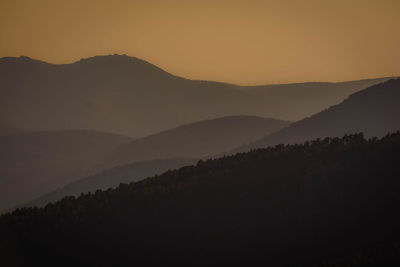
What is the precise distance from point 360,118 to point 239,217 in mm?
105071

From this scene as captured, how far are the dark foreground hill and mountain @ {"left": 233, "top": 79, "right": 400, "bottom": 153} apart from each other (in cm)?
8502

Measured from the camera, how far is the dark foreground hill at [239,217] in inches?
1612

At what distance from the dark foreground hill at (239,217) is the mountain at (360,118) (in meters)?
85.0

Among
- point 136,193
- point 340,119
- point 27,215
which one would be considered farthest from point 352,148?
point 340,119

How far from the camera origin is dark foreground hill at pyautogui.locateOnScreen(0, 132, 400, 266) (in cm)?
4094

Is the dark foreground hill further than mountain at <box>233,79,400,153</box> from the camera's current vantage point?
No

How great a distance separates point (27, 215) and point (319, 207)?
863 inches

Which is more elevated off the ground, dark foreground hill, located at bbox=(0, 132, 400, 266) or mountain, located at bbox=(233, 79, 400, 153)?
mountain, located at bbox=(233, 79, 400, 153)

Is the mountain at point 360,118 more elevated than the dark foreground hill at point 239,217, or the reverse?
the mountain at point 360,118

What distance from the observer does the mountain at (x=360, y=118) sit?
138 meters

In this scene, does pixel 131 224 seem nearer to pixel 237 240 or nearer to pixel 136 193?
pixel 136 193

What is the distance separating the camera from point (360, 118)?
146 metres

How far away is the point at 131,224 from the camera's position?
4738 centimetres

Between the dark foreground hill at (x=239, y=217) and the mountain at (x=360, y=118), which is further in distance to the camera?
the mountain at (x=360, y=118)
